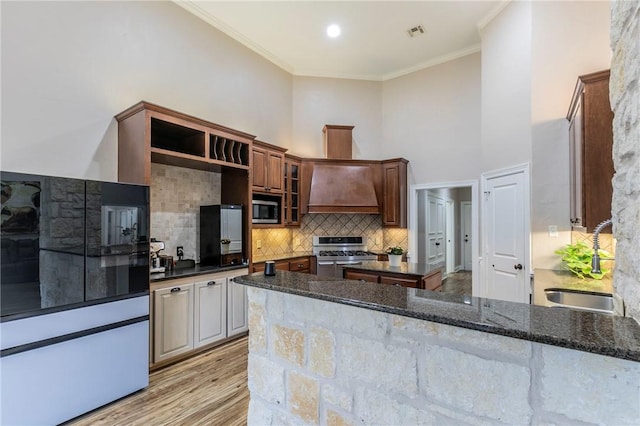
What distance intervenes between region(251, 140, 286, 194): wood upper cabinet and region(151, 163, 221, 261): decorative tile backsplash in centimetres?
57

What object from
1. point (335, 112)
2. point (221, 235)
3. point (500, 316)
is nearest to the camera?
point (500, 316)

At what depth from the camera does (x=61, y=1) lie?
2.73m

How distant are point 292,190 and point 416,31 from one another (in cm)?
295

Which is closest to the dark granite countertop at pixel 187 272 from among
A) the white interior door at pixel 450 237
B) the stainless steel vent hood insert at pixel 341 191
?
the stainless steel vent hood insert at pixel 341 191

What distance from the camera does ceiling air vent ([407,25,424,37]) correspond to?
4.35 metres

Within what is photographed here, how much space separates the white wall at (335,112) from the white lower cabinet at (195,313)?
2837mm

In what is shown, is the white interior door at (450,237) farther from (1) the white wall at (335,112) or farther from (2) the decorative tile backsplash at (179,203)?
(2) the decorative tile backsplash at (179,203)

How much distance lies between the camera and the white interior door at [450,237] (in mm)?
8055

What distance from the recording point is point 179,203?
368cm

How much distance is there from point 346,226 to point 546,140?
123 inches

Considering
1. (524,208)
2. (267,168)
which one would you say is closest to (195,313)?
(267,168)

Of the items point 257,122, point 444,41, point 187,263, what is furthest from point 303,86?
point 187,263

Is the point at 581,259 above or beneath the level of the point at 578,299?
above

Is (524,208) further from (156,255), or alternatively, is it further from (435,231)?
(156,255)
